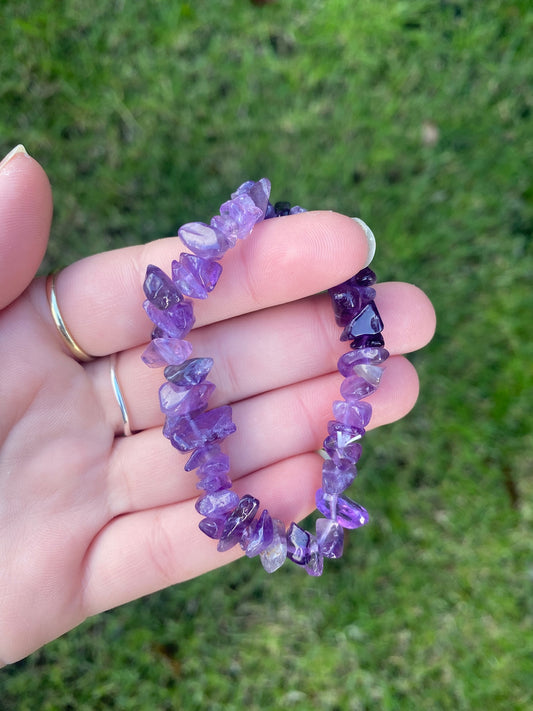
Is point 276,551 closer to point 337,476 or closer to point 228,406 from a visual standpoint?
point 337,476

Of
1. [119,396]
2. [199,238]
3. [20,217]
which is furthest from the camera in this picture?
[119,396]

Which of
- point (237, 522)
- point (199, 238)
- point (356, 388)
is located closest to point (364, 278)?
point (356, 388)

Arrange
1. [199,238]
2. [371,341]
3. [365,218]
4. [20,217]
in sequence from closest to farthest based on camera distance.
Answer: [20,217]
[199,238]
[371,341]
[365,218]

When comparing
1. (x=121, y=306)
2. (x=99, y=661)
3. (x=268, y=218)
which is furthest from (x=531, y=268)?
(x=99, y=661)

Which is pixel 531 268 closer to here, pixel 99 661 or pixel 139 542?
pixel 139 542

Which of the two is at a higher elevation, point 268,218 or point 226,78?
point 226,78

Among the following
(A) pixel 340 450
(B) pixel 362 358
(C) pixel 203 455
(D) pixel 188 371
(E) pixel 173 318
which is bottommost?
(A) pixel 340 450
